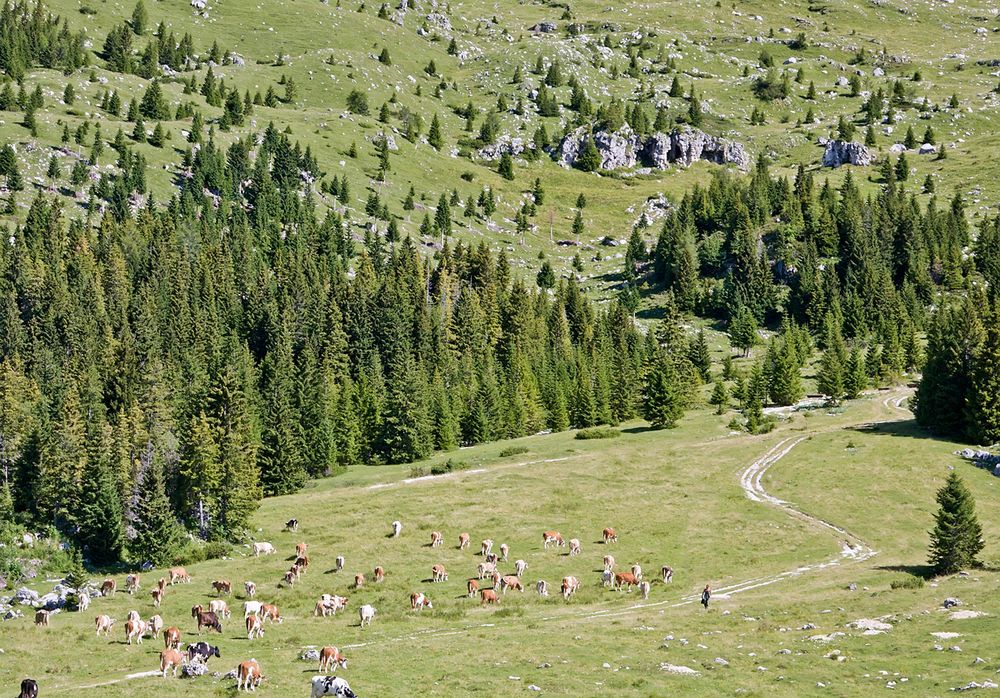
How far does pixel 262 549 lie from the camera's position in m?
74.1

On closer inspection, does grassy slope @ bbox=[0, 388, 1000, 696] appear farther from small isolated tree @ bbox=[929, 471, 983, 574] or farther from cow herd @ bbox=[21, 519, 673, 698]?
small isolated tree @ bbox=[929, 471, 983, 574]

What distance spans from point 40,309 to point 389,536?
105894mm

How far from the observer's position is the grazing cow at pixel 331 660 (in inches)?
1563

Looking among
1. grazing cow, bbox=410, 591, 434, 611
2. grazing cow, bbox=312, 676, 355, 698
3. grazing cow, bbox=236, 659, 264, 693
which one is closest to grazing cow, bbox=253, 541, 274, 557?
grazing cow, bbox=410, 591, 434, 611

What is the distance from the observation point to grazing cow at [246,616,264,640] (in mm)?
49812

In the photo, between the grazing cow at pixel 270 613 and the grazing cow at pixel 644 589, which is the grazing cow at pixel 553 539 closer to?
the grazing cow at pixel 644 589

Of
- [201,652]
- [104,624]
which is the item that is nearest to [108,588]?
[104,624]

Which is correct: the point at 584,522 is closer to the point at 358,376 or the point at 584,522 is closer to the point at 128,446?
the point at 128,446

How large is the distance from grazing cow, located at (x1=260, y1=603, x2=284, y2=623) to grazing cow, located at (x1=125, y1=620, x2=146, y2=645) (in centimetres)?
690

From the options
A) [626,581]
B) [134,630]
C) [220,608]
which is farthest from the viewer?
[626,581]

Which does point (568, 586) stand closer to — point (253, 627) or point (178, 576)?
point (253, 627)

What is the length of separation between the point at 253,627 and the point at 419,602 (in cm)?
1125

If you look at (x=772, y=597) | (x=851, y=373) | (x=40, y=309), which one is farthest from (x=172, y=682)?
(x=40, y=309)

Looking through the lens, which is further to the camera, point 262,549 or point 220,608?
point 262,549
